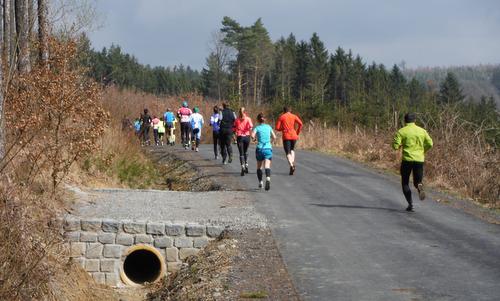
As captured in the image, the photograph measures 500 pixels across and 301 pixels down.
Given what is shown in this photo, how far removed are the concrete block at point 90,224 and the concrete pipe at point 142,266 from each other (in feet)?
2.19

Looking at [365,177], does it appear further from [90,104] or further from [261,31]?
[261,31]

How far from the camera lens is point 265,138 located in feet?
49.9

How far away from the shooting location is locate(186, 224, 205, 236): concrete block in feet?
37.5

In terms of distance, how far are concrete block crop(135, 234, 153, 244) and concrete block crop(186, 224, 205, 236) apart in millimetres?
685

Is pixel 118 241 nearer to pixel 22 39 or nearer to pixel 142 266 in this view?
pixel 142 266

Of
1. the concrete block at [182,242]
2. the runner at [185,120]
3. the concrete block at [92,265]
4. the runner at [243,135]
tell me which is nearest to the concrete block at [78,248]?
the concrete block at [92,265]

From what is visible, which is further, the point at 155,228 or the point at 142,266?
the point at 142,266

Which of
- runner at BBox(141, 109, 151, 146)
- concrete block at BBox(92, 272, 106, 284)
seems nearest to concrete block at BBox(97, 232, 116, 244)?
concrete block at BBox(92, 272, 106, 284)

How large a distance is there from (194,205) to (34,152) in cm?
327

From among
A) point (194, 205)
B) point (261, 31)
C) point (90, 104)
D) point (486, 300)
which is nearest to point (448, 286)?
point (486, 300)

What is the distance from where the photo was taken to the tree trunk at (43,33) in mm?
15461

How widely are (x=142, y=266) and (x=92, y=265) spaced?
2005mm

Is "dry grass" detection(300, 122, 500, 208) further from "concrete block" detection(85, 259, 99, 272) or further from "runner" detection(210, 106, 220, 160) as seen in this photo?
"concrete block" detection(85, 259, 99, 272)

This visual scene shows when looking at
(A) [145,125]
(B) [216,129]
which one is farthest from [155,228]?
(A) [145,125]
